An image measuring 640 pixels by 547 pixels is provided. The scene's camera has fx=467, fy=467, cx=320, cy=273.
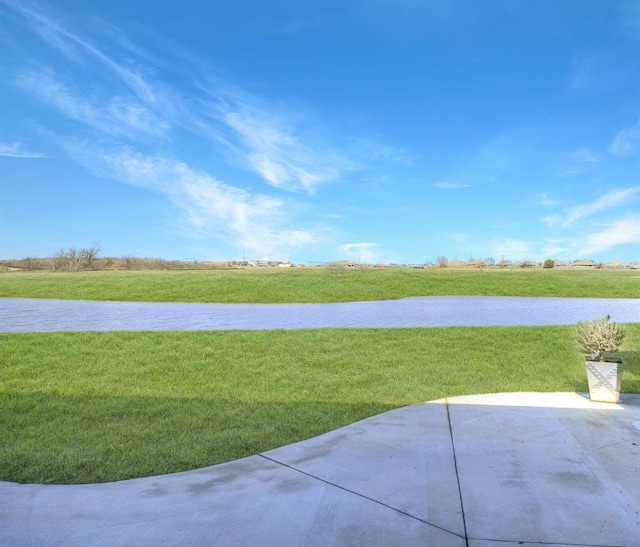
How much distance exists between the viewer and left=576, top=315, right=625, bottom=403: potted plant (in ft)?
16.0

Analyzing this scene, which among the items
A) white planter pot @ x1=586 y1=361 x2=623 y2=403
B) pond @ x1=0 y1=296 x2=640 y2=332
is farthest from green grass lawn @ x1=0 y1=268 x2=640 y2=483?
pond @ x1=0 y1=296 x2=640 y2=332

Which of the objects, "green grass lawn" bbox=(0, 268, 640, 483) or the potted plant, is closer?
"green grass lawn" bbox=(0, 268, 640, 483)

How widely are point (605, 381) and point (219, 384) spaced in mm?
4434

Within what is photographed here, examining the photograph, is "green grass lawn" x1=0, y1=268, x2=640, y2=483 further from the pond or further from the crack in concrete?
the pond

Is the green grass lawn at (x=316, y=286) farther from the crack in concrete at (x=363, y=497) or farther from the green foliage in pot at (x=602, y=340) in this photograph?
the crack in concrete at (x=363, y=497)

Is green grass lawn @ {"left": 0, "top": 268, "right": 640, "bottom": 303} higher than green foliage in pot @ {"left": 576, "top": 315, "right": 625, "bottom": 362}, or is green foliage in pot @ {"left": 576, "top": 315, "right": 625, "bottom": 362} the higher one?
green grass lawn @ {"left": 0, "top": 268, "right": 640, "bottom": 303}

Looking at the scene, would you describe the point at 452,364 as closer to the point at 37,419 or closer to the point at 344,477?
the point at 344,477

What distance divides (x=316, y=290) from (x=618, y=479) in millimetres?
18655

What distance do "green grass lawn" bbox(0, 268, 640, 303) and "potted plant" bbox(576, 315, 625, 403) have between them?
13.3m

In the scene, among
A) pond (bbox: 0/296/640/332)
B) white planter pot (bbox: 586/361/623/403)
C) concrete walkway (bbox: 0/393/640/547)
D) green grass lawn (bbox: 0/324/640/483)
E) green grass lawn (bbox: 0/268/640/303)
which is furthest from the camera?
green grass lawn (bbox: 0/268/640/303)

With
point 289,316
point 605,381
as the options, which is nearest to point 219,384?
point 605,381

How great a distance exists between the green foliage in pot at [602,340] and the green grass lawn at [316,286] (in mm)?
13278

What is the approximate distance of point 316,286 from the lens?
23.0 metres

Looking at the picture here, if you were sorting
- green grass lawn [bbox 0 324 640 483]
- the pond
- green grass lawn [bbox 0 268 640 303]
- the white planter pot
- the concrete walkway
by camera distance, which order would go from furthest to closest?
green grass lawn [bbox 0 268 640 303]
the pond
the white planter pot
green grass lawn [bbox 0 324 640 483]
the concrete walkway
